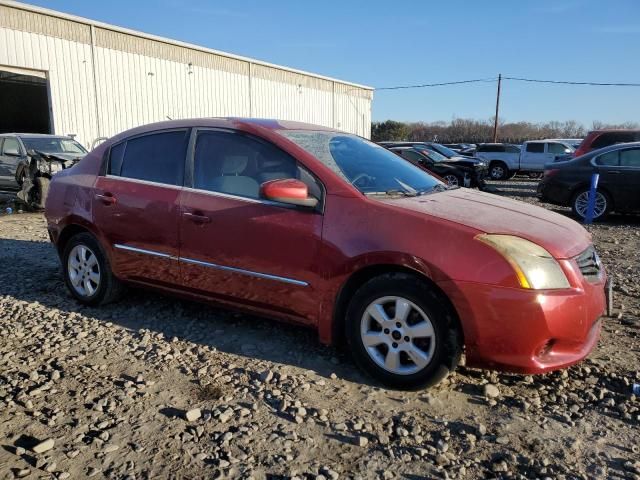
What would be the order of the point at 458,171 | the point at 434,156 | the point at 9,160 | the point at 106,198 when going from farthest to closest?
the point at 434,156 → the point at 458,171 → the point at 9,160 → the point at 106,198

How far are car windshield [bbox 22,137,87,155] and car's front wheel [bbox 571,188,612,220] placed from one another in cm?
1115

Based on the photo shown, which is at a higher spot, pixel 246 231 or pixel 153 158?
pixel 153 158

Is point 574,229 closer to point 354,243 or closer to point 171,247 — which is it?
point 354,243

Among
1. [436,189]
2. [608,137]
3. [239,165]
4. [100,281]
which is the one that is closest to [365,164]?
[436,189]

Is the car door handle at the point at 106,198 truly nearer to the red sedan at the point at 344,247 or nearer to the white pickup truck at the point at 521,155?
the red sedan at the point at 344,247

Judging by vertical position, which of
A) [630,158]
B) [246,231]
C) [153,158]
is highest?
[153,158]

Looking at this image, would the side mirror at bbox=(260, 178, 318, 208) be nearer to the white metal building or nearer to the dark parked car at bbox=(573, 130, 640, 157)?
the dark parked car at bbox=(573, 130, 640, 157)

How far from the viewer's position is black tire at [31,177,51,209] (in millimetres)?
10664

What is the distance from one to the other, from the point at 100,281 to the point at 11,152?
969 cm

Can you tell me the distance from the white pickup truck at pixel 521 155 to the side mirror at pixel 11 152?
17838mm

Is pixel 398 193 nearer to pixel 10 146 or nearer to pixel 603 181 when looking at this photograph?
pixel 603 181

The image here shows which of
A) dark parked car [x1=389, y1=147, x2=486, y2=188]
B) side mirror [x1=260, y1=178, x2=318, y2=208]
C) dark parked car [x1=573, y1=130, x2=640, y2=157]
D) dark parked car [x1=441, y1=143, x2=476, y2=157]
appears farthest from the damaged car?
dark parked car [x1=441, y1=143, x2=476, y2=157]

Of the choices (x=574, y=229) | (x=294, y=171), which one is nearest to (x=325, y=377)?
(x=294, y=171)

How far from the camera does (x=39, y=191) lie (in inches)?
424
